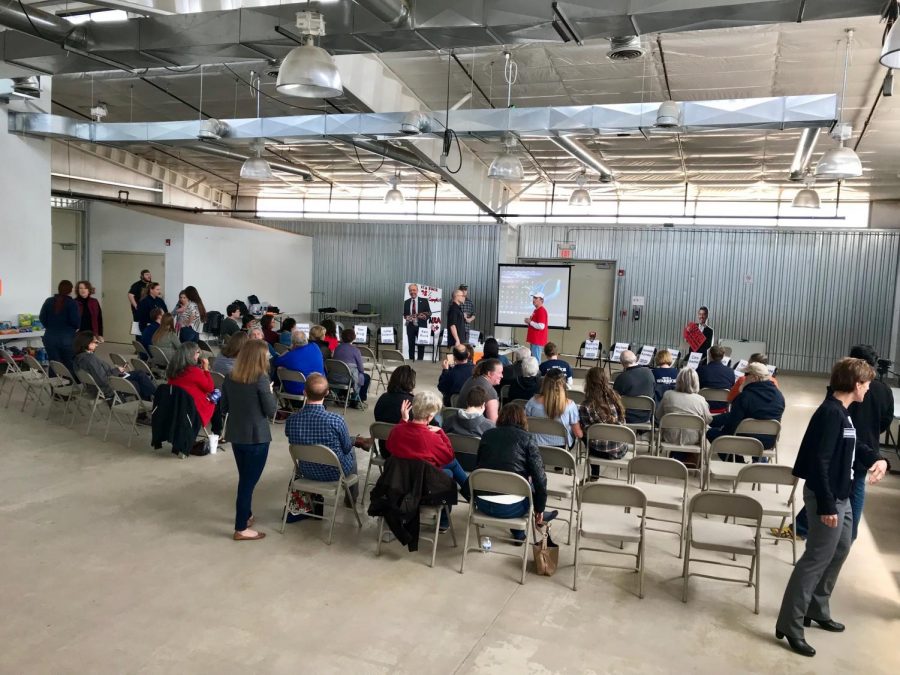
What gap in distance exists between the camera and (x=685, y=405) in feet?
20.5

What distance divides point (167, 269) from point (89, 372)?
7631 mm

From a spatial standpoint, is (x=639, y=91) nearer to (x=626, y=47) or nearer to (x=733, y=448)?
(x=626, y=47)

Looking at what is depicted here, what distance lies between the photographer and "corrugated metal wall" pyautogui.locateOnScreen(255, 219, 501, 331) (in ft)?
56.5

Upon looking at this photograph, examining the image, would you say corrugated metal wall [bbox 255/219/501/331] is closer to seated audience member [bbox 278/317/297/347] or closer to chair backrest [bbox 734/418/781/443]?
seated audience member [bbox 278/317/297/347]

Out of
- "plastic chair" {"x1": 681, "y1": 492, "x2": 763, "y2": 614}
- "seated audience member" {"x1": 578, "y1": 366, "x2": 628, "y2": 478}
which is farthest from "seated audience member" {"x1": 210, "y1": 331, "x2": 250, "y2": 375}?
"plastic chair" {"x1": 681, "y1": 492, "x2": 763, "y2": 614}

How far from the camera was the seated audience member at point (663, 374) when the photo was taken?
7.65 m

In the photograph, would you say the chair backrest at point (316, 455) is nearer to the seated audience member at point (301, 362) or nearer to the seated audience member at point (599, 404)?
the seated audience member at point (599, 404)

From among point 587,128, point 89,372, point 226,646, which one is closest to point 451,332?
point 587,128

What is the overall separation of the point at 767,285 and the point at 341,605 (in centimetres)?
1418

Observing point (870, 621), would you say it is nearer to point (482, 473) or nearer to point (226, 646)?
point (482, 473)

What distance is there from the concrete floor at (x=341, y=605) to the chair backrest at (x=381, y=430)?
0.63 meters

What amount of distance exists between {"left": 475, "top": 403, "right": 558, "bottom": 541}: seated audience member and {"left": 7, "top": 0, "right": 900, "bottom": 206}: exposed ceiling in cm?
297

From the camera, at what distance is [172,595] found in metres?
3.90

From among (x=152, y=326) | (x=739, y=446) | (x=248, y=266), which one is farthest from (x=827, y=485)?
(x=248, y=266)
